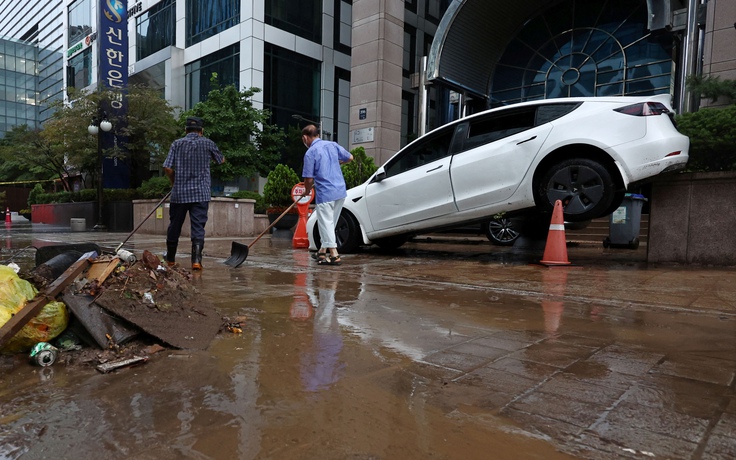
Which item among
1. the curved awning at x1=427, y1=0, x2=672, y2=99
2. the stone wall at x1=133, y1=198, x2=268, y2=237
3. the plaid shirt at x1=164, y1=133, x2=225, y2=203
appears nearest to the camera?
the plaid shirt at x1=164, y1=133, x2=225, y2=203

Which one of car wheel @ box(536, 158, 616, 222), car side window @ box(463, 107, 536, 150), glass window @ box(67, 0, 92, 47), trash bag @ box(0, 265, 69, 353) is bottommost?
trash bag @ box(0, 265, 69, 353)

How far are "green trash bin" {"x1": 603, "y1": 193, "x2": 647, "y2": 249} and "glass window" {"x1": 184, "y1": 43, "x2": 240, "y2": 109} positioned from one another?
19.9m

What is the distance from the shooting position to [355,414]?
5.26 ft

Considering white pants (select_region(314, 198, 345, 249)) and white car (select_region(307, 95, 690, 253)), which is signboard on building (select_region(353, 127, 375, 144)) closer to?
white car (select_region(307, 95, 690, 253))

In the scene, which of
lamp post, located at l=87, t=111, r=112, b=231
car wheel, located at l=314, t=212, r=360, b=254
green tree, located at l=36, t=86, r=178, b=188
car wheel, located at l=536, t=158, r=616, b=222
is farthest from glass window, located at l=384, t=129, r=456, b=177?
green tree, located at l=36, t=86, r=178, b=188

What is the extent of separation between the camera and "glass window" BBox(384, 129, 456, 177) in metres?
6.32

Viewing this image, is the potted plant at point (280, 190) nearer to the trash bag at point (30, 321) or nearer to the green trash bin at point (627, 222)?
the green trash bin at point (627, 222)

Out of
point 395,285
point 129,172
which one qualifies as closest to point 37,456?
point 395,285

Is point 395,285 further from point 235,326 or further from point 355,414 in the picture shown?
point 355,414

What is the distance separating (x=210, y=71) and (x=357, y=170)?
1531cm

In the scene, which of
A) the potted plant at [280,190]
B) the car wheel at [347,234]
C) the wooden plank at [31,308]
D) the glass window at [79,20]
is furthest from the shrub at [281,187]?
the glass window at [79,20]

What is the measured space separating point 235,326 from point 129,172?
932 inches

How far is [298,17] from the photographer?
25.0 metres

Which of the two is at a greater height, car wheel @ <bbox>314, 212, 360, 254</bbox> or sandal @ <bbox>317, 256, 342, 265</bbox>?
car wheel @ <bbox>314, 212, 360, 254</bbox>
